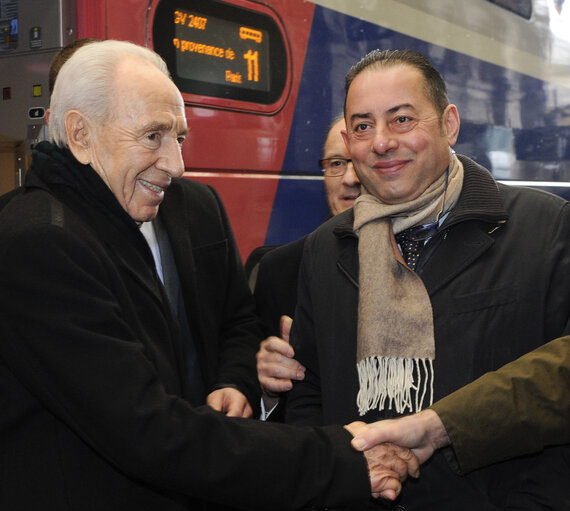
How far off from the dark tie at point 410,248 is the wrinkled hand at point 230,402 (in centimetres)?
66

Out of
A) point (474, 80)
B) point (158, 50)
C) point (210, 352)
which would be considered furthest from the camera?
point (474, 80)

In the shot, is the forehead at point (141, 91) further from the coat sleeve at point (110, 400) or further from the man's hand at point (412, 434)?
the man's hand at point (412, 434)

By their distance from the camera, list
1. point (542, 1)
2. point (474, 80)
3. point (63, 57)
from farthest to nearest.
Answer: point (542, 1)
point (474, 80)
point (63, 57)

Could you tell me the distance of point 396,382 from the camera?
2225 mm

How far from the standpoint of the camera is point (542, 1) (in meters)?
5.92

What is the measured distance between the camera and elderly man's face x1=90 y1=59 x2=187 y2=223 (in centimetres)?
222

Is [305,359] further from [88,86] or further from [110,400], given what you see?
[88,86]

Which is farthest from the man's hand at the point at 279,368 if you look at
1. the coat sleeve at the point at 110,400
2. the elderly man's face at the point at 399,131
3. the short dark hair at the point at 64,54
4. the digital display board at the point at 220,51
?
the digital display board at the point at 220,51

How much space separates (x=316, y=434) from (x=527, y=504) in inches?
21.8

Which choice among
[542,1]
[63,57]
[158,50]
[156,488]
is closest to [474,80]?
[542,1]

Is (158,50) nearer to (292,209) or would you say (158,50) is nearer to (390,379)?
(292,209)

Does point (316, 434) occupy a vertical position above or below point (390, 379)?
below

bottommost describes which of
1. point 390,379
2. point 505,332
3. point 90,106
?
point 390,379

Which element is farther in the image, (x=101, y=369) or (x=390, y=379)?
(x=390, y=379)
